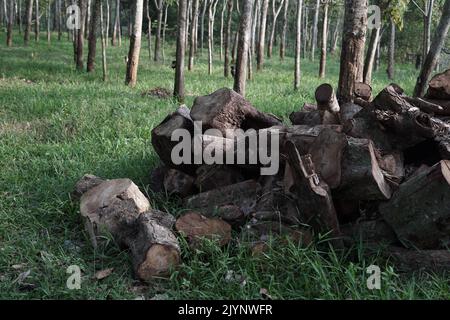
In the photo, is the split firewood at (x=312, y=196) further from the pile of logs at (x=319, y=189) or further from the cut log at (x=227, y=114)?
the cut log at (x=227, y=114)

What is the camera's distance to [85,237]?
486 centimetres

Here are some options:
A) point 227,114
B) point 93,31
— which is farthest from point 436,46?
point 93,31

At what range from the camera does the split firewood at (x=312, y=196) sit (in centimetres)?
409

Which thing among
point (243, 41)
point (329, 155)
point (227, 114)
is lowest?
point (329, 155)

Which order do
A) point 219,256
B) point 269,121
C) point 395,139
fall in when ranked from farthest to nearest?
point 269,121
point 395,139
point 219,256

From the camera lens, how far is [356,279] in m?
3.78

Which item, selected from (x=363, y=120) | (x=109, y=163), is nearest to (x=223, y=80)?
(x=109, y=163)

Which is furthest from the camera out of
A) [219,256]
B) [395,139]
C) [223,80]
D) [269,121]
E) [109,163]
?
[223,80]

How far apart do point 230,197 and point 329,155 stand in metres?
1.13

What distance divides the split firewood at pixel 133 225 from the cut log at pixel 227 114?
1149 millimetres

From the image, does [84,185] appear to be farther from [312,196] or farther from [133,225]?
[312,196]

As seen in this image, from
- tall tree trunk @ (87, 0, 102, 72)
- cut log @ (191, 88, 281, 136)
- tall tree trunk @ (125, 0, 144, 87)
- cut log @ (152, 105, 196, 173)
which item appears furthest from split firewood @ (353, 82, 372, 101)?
tall tree trunk @ (87, 0, 102, 72)

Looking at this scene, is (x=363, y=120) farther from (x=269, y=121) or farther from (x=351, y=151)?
(x=269, y=121)
